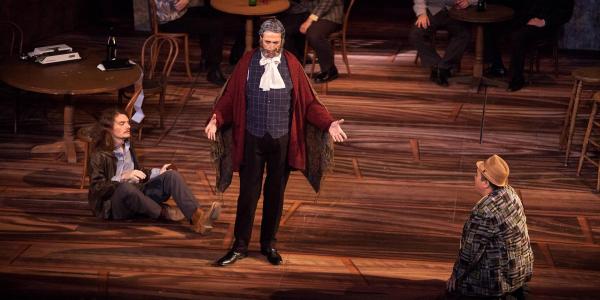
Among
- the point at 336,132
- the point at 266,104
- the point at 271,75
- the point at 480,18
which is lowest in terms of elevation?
the point at 480,18

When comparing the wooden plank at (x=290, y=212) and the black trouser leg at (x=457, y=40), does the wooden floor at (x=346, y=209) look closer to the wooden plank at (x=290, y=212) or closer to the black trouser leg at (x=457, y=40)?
the wooden plank at (x=290, y=212)

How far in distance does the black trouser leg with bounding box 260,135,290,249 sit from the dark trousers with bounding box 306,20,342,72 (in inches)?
135

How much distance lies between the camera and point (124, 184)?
6172mm

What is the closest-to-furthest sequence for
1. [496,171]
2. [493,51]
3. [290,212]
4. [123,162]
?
1. [496,171]
2. [123,162]
3. [290,212]
4. [493,51]

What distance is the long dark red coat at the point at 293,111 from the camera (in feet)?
17.7

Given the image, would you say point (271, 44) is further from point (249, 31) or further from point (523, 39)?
point (523, 39)

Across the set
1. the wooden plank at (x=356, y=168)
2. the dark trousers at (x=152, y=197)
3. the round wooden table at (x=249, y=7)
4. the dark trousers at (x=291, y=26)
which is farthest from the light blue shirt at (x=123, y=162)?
the dark trousers at (x=291, y=26)

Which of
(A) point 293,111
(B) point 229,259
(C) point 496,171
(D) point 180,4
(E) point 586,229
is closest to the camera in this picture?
(C) point 496,171

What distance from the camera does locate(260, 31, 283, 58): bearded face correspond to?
206 inches

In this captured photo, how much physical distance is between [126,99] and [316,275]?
3558 mm

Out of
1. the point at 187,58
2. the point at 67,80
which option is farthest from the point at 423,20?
the point at 67,80

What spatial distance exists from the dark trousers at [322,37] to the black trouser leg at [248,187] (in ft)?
11.5

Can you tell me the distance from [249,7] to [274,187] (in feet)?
11.5

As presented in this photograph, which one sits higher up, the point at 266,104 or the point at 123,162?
the point at 266,104
